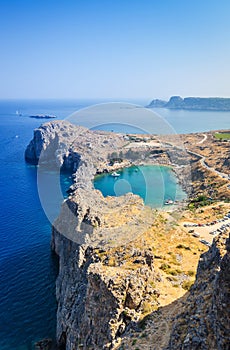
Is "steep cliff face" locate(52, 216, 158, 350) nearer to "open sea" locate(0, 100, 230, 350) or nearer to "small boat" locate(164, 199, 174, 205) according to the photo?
"open sea" locate(0, 100, 230, 350)

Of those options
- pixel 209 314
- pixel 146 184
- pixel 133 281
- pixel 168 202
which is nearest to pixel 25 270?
pixel 133 281

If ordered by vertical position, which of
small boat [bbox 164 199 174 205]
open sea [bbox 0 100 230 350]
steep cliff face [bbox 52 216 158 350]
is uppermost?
steep cliff face [bbox 52 216 158 350]

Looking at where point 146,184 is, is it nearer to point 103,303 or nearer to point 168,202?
point 168,202

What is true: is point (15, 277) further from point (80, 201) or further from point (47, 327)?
point (80, 201)

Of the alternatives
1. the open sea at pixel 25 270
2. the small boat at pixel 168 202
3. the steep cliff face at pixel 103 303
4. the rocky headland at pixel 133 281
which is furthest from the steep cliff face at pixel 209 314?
the small boat at pixel 168 202

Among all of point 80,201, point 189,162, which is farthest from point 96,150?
point 80,201

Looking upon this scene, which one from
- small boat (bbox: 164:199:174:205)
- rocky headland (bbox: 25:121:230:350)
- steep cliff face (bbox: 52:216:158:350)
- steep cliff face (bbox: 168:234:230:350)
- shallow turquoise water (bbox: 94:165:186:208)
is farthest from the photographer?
shallow turquoise water (bbox: 94:165:186:208)

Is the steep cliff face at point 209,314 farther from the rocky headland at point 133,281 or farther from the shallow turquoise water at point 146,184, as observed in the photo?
→ the shallow turquoise water at point 146,184

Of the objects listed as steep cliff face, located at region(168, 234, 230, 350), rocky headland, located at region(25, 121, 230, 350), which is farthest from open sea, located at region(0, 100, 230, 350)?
steep cliff face, located at region(168, 234, 230, 350)
